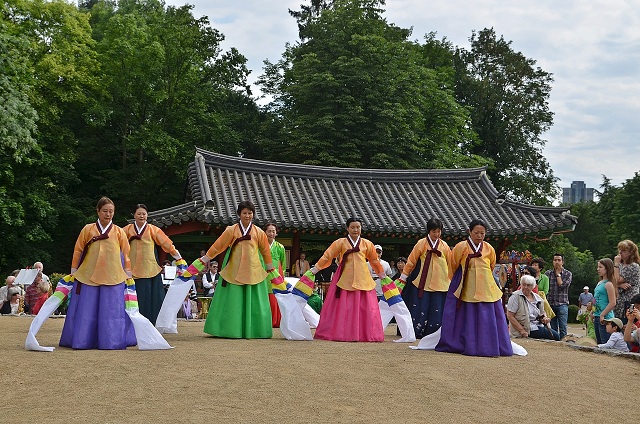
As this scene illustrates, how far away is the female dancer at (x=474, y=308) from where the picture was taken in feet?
30.6

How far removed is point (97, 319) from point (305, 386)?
11.0 ft

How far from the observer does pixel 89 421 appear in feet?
17.4

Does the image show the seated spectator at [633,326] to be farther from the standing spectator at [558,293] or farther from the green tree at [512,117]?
the green tree at [512,117]

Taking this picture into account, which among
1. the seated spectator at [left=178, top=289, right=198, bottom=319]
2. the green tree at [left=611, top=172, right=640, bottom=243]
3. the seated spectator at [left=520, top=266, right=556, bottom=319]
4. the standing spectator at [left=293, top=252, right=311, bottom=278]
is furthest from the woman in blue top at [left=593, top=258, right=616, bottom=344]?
the green tree at [left=611, top=172, right=640, bottom=243]

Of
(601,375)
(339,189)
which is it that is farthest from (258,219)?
(601,375)

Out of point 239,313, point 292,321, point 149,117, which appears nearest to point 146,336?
point 239,313

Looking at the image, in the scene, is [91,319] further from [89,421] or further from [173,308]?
[89,421]

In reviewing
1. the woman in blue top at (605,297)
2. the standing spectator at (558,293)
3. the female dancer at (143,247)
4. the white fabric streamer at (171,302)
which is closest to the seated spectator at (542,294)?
the standing spectator at (558,293)

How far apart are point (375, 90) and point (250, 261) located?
2044 cm

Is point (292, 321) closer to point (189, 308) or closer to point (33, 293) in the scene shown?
point (189, 308)

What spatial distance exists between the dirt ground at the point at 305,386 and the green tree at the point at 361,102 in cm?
2054

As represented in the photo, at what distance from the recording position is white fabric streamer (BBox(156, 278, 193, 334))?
11.1 metres

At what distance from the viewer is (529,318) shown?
12.0 m

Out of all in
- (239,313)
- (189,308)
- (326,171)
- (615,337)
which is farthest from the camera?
(326,171)
